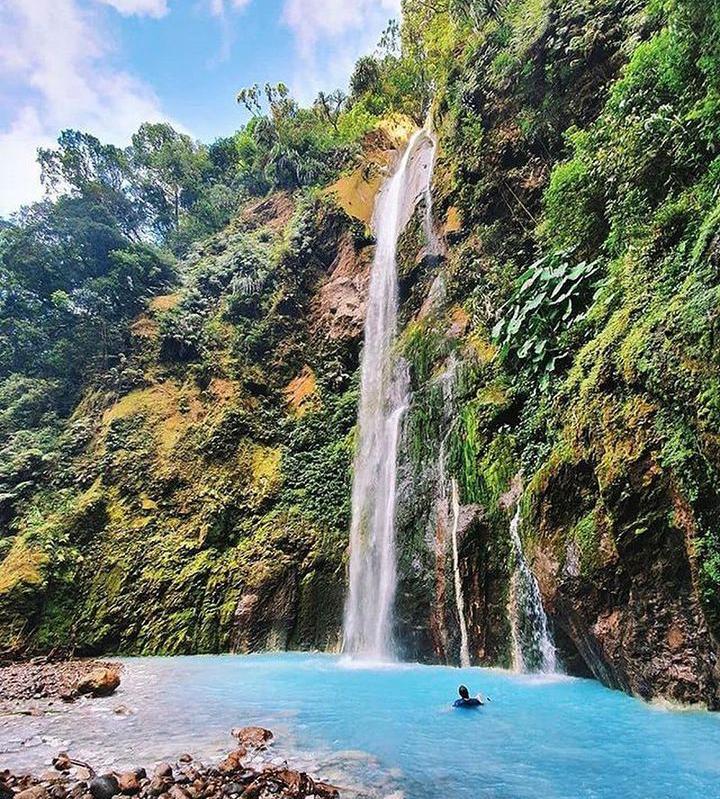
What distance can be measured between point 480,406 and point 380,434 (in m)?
4.08

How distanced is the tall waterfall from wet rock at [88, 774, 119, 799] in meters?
7.88

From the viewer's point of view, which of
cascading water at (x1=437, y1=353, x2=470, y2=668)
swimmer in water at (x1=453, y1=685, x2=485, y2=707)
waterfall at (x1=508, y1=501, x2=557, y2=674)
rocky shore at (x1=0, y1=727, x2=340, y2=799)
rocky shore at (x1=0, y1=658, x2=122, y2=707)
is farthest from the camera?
cascading water at (x1=437, y1=353, x2=470, y2=668)

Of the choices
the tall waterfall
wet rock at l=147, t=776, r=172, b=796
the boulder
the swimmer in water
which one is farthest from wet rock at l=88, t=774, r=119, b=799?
the tall waterfall

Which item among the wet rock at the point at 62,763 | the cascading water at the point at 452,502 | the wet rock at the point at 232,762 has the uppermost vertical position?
the cascading water at the point at 452,502

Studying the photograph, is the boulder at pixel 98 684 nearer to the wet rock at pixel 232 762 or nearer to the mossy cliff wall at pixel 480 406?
the wet rock at pixel 232 762

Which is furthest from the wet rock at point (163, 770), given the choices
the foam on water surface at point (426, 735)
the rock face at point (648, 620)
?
the rock face at point (648, 620)

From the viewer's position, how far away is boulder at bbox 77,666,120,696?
28.2 ft

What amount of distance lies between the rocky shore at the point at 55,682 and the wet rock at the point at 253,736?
409cm

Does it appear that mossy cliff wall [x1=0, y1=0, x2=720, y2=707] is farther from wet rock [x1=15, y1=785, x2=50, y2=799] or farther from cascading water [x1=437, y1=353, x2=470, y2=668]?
wet rock [x1=15, y1=785, x2=50, y2=799]

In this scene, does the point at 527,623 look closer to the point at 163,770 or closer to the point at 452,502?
the point at 452,502

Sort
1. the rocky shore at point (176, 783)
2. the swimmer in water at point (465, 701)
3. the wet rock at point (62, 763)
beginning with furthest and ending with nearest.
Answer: the swimmer in water at point (465, 701)
the wet rock at point (62, 763)
the rocky shore at point (176, 783)

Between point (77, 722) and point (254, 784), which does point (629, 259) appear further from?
point (77, 722)

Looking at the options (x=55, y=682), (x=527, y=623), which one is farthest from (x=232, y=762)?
(x=55, y=682)

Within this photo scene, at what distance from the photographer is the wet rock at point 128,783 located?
165 inches
